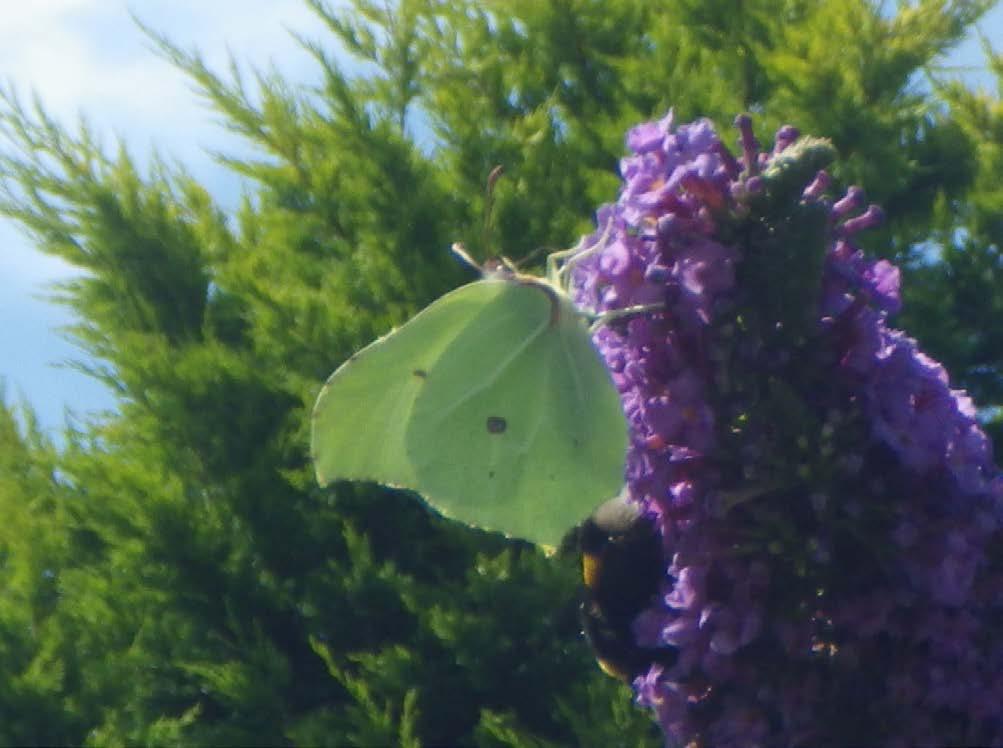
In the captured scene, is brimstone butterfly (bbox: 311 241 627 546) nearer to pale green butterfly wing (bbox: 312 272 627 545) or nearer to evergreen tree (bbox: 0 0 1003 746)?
pale green butterfly wing (bbox: 312 272 627 545)

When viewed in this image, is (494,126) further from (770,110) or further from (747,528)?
(747,528)

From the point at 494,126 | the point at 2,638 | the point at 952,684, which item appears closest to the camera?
the point at 952,684

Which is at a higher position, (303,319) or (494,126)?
(494,126)

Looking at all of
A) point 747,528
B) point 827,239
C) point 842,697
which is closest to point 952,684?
point 842,697

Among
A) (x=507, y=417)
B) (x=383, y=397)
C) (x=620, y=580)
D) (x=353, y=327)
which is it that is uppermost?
(x=353, y=327)

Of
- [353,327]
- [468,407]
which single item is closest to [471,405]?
[468,407]

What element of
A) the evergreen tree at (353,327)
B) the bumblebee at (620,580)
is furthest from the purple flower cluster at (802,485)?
the evergreen tree at (353,327)

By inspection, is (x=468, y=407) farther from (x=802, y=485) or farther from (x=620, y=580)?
(x=802, y=485)
